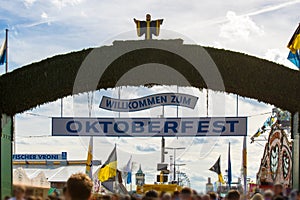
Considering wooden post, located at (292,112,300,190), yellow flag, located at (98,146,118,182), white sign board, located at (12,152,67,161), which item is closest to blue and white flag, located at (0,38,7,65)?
yellow flag, located at (98,146,118,182)

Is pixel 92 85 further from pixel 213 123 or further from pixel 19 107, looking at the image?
pixel 213 123

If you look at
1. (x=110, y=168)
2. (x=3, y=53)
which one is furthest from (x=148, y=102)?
(x=110, y=168)

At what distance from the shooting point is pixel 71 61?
13.7m

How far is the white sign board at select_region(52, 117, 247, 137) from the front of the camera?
15.2 meters

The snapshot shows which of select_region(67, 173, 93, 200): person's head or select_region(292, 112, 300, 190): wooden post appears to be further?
select_region(292, 112, 300, 190): wooden post

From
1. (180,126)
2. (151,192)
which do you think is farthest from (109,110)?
(151,192)

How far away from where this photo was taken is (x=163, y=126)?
49.7 ft

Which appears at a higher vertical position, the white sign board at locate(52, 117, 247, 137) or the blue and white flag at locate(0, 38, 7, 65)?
the blue and white flag at locate(0, 38, 7, 65)

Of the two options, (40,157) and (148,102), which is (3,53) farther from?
(40,157)

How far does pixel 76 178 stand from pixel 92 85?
27.0ft

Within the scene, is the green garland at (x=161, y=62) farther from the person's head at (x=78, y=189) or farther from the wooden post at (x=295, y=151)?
the person's head at (x=78, y=189)

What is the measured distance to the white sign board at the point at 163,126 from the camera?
15180 mm

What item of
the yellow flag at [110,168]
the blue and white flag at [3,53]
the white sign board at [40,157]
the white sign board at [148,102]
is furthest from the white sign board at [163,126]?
the white sign board at [40,157]

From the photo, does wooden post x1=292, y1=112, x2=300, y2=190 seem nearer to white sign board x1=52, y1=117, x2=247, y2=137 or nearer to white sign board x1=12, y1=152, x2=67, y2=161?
white sign board x1=52, y1=117, x2=247, y2=137
